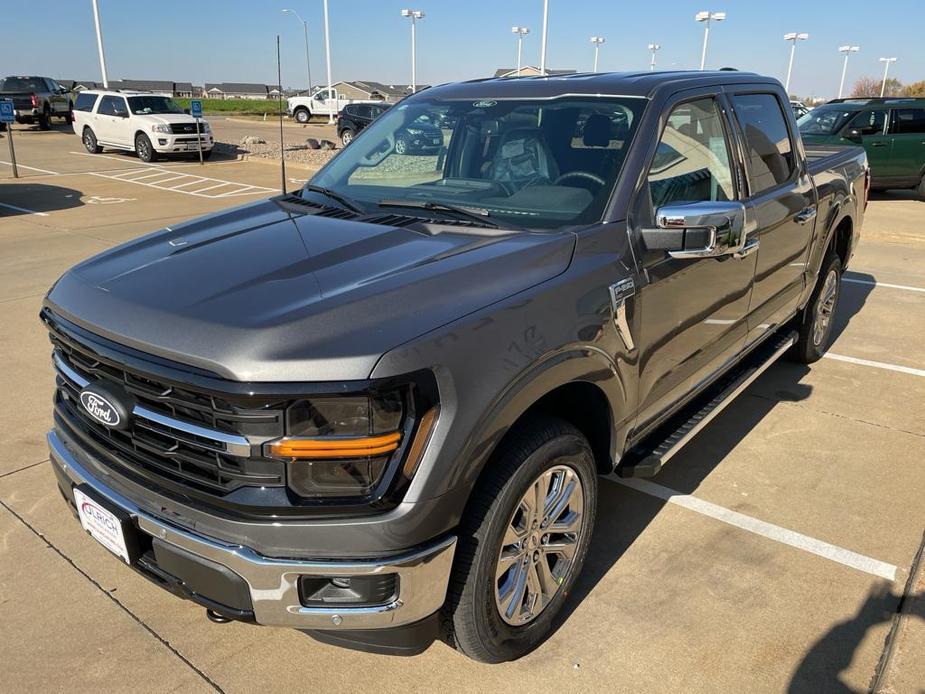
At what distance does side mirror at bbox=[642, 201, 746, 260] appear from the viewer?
8.79 ft

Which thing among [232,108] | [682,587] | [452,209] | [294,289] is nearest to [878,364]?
[682,587]

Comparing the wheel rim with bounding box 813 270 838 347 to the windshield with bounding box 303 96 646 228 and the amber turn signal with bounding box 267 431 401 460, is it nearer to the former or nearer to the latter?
the windshield with bounding box 303 96 646 228

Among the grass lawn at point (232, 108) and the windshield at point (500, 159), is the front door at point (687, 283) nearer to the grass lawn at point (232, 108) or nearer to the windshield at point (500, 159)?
the windshield at point (500, 159)

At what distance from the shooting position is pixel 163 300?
2.20 m

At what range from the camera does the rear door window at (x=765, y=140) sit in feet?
12.5

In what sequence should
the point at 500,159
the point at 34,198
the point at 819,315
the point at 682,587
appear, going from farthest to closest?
the point at 34,198 < the point at 819,315 < the point at 500,159 < the point at 682,587

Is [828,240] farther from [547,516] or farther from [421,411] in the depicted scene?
[421,411]

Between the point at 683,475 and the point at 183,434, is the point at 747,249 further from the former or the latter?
the point at 183,434

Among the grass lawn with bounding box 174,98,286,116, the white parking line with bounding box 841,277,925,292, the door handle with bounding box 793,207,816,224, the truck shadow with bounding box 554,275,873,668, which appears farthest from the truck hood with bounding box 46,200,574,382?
the grass lawn with bounding box 174,98,286,116

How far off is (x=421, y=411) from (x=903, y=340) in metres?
5.70

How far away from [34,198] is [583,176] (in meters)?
13.6

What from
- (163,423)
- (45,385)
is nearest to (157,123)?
(45,385)

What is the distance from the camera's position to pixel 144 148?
2019cm

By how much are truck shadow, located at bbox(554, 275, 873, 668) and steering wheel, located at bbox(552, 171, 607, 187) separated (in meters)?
1.56
